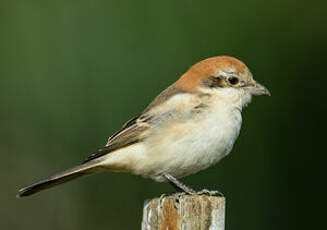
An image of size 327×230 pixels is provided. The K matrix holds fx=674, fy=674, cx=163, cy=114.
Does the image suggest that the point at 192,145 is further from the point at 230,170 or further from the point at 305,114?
the point at 305,114

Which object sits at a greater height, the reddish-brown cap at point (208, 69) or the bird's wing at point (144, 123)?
the reddish-brown cap at point (208, 69)

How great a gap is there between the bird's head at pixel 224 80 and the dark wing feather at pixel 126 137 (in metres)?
0.40

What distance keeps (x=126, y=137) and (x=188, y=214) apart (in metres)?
1.36

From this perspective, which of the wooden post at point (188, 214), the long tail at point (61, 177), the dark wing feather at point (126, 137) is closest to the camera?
the wooden post at point (188, 214)

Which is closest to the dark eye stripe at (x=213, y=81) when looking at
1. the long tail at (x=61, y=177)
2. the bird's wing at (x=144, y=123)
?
the bird's wing at (x=144, y=123)

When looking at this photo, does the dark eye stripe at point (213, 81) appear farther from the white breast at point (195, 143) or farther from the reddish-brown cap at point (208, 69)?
the white breast at point (195, 143)

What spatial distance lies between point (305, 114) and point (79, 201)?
6.70ft

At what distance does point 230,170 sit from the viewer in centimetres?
525

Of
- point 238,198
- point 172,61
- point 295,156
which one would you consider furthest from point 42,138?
point 295,156

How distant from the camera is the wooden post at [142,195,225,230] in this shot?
125 inches

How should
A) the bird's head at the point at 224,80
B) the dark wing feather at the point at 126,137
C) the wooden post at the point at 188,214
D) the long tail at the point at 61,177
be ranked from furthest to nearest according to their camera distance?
the bird's head at the point at 224,80 < the dark wing feather at the point at 126,137 < the long tail at the point at 61,177 < the wooden post at the point at 188,214

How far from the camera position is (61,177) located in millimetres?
4328

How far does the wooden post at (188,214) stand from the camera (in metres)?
3.17

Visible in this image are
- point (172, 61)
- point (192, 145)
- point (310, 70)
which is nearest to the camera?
point (192, 145)
